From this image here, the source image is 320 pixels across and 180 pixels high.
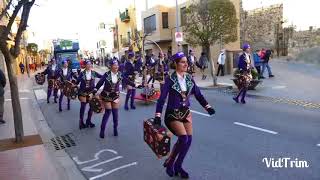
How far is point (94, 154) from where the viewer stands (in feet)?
26.0

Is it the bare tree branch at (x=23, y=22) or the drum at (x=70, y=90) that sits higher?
the bare tree branch at (x=23, y=22)

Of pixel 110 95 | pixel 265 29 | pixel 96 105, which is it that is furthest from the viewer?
pixel 265 29

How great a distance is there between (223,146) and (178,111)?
224 cm

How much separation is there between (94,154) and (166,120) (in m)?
2.52

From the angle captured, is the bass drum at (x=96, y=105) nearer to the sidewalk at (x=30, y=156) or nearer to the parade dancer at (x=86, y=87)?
the parade dancer at (x=86, y=87)

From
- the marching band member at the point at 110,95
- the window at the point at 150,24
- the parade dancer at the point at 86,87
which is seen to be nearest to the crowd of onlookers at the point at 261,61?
the parade dancer at the point at 86,87

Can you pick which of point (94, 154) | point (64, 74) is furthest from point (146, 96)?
point (94, 154)

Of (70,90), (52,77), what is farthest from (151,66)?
(70,90)

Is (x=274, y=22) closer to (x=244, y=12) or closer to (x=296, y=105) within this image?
(x=244, y=12)

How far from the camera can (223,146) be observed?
7781 mm

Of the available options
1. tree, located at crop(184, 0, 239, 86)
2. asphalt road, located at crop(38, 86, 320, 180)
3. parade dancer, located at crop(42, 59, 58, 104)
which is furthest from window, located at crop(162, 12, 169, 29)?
asphalt road, located at crop(38, 86, 320, 180)

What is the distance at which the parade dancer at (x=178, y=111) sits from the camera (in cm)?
583

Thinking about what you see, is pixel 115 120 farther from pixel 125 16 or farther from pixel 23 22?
pixel 125 16

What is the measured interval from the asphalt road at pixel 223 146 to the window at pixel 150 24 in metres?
27.3
